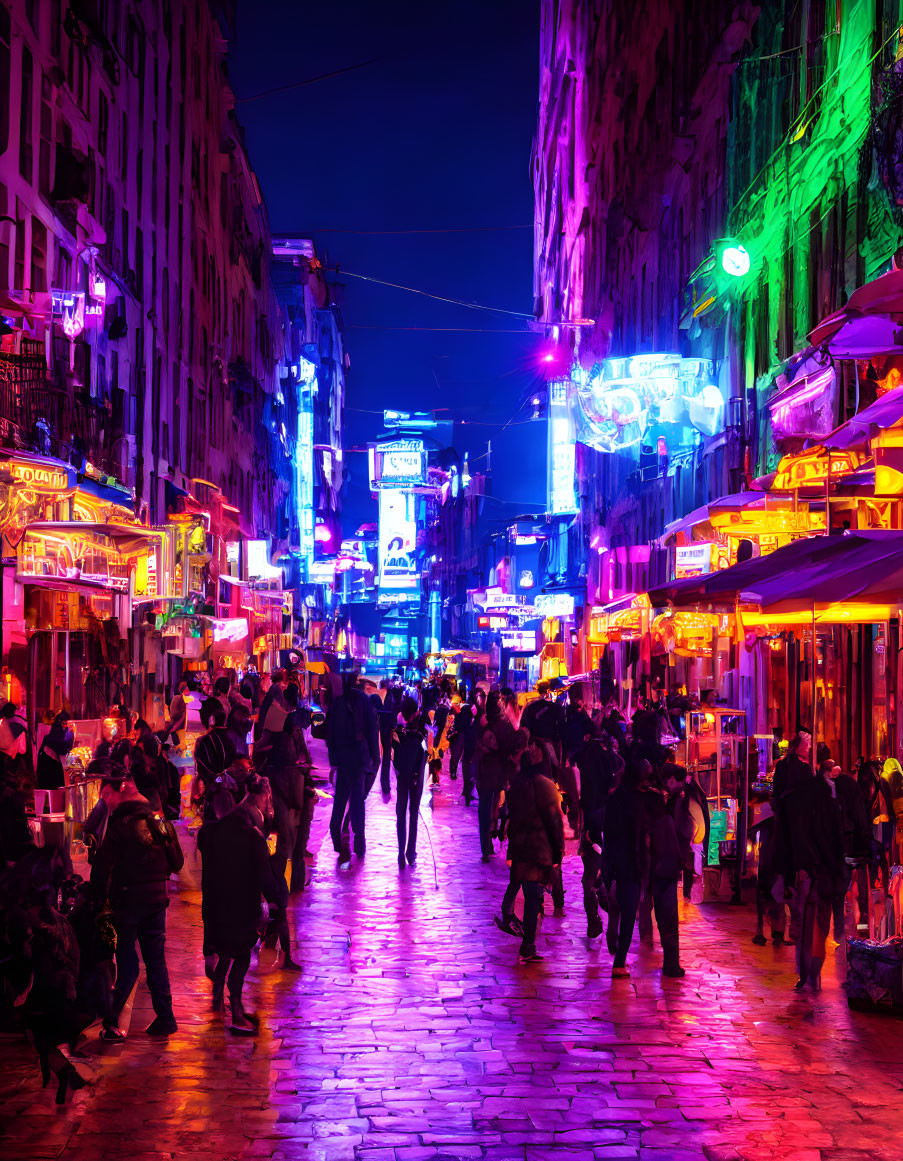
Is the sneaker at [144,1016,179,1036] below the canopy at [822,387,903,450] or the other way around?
below

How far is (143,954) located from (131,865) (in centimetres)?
59

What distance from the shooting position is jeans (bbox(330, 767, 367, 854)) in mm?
16281

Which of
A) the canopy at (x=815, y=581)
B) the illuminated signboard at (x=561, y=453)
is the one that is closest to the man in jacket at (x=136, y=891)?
the canopy at (x=815, y=581)

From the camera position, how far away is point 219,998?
9.80 m

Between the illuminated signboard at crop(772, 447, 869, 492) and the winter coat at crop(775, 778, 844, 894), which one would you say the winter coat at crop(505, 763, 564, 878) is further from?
the illuminated signboard at crop(772, 447, 869, 492)

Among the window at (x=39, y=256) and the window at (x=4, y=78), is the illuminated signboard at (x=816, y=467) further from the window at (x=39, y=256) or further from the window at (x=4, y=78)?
the window at (x=39, y=256)

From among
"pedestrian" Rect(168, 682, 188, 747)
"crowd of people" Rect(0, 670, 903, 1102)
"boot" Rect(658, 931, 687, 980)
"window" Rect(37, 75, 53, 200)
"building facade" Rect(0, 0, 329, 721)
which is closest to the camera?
"crowd of people" Rect(0, 670, 903, 1102)

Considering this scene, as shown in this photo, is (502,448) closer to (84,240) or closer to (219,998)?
(84,240)

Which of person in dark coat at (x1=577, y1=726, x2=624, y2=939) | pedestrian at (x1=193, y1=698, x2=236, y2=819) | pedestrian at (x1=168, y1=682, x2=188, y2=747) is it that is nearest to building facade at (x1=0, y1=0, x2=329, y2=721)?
pedestrian at (x1=168, y1=682, x2=188, y2=747)

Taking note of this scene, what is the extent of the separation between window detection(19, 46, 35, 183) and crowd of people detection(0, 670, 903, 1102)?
10629 millimetres

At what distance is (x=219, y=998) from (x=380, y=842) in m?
9.32

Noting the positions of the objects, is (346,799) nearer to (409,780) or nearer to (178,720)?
(409,780)

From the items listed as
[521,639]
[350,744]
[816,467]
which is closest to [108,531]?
[350,744]

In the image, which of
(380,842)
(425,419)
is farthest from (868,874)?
(425,419)
